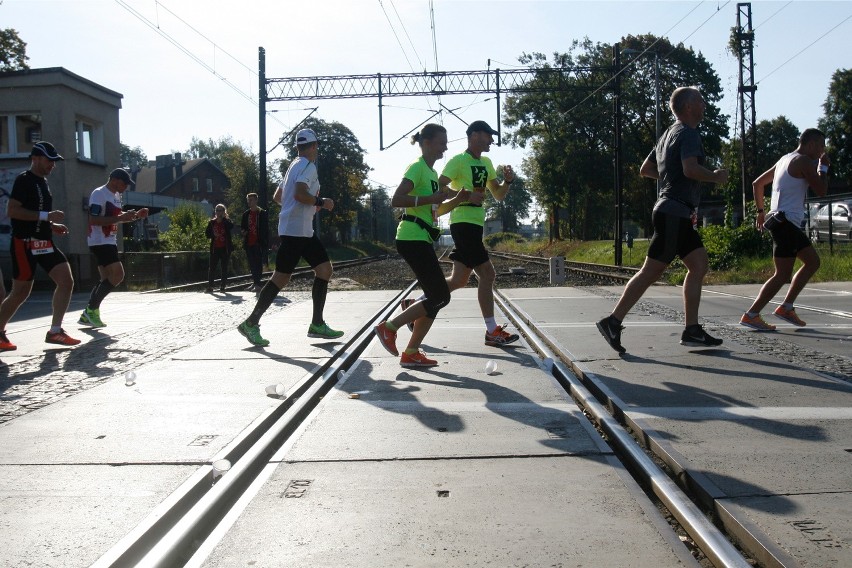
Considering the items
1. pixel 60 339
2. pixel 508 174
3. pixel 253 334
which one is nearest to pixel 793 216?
pixel 508 174

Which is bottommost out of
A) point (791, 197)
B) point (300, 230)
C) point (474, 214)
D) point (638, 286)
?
point (638, 286)

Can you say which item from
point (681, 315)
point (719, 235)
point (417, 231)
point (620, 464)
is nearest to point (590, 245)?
point (719, 235)

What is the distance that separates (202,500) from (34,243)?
551 cm

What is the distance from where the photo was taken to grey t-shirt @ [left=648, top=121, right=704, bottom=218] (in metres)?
6.64

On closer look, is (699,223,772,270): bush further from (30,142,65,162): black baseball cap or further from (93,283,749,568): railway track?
(93,283,749,568): railway track

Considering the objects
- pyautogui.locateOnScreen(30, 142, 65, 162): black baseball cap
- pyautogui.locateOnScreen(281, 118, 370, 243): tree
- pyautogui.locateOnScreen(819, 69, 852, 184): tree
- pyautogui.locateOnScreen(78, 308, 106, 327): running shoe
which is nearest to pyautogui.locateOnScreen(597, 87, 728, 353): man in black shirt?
pyautogui.locateOnScreen(30, 142, 65, 162): black baseball cap

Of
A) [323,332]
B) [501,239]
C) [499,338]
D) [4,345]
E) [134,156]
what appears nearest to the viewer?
[499,338]

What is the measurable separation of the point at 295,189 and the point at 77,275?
1254 centimetres

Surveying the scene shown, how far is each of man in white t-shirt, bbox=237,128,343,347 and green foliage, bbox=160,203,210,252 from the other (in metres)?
19.9

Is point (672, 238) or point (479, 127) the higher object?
point (479, 127)

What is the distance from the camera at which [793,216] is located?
315 inches

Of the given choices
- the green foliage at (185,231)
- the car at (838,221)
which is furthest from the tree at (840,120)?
the green foliage at (185,231)

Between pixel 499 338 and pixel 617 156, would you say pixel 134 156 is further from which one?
pixel 499 338

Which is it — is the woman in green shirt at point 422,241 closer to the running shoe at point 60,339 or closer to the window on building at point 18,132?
the running shoe at point 60,339
